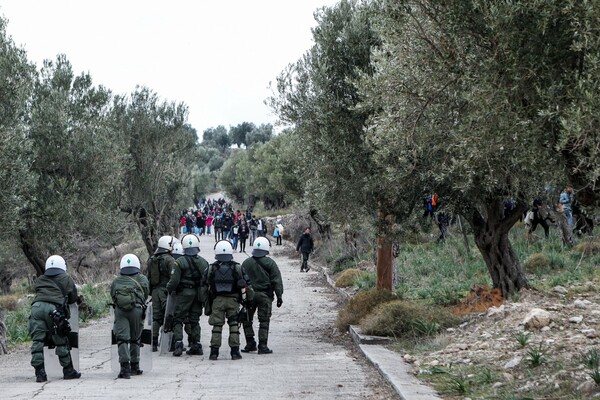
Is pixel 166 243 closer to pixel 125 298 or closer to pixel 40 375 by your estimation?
pixel 125 298

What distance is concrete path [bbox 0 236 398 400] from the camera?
931 centimetres

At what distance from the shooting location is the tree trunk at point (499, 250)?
14.8 meters

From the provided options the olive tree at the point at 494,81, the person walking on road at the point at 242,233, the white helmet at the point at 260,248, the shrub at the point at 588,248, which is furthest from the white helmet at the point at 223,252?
the person walking on road at the point at 242,233

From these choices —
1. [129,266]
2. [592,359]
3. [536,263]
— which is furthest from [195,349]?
[536,263]

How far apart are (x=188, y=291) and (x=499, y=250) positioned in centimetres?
577

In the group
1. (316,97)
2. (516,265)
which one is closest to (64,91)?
(316,97)

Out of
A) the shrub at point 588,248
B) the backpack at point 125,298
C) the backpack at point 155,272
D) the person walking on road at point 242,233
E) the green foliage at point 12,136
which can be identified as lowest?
the shrub at point 588,248

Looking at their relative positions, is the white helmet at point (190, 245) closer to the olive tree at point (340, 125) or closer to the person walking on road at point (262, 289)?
the person walking on road at point (262, 289)

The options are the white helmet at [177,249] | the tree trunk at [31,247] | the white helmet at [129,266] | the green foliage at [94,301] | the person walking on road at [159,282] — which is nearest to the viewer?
the white helmet at [129,266]

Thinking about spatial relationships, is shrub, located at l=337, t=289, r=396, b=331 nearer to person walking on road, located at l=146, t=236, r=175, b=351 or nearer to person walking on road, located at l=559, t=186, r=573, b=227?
person walking on road, located at l=146, t=236, r=175, b=351

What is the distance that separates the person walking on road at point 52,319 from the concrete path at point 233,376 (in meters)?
0.25

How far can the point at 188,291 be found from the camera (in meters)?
13.3

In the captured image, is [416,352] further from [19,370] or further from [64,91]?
[64,91]

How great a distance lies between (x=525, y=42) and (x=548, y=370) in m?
3.63
